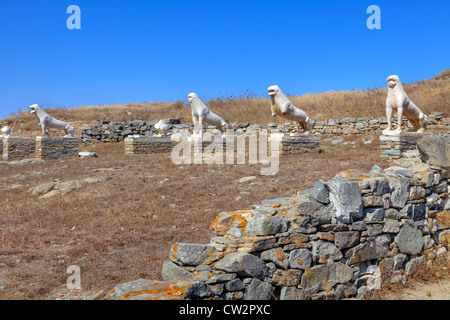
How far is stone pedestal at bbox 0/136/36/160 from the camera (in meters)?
18.1

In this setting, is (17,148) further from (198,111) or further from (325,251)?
(325,251)

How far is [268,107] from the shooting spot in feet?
73.4

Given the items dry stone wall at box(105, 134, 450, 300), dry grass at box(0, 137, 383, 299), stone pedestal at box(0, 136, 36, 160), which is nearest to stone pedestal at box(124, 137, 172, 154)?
dry grass at box(0, 137, 383, 299)

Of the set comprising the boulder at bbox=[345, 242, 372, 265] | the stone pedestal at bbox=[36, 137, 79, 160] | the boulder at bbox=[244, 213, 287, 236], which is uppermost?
the stone pedestal at bbox=[36, 137, 79, 160]

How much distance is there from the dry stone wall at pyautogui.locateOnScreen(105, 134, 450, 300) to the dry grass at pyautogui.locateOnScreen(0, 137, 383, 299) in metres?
1.48

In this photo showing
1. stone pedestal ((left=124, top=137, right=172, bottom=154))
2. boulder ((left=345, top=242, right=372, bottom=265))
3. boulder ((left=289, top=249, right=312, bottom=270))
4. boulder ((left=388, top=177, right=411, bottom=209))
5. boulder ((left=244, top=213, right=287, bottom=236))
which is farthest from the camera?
stone pedestal ((left=124, top=137, right=172, bottom=154))

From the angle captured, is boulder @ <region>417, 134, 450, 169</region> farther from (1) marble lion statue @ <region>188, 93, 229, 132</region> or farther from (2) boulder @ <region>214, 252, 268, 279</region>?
(1) marble lion statue @ <region>188, 93, 229, 132</region>

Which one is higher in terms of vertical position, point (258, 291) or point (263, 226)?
point (263, 226)

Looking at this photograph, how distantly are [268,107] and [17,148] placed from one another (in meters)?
13.9

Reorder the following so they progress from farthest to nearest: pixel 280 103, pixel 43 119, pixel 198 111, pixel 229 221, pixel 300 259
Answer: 1. pixel 43 119
2. pixel 198 111
3. pixel 280 103
4. pixel 229 221
5. pixel 300 259

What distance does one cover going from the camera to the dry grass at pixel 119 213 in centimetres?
495

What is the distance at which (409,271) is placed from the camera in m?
4.78

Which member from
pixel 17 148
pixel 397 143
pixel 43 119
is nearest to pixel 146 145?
pixel 43 119

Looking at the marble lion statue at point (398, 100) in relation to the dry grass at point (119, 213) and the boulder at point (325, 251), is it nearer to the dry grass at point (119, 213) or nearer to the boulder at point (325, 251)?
the dry grass at point (119, 213)
